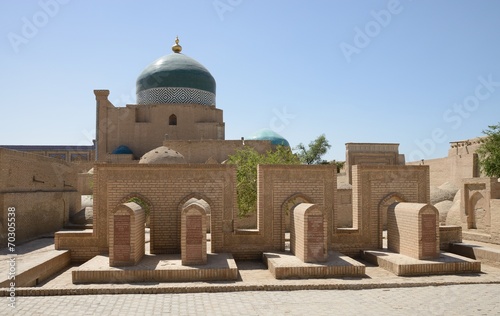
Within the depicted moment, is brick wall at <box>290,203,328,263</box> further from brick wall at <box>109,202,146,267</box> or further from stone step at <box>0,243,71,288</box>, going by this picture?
stone step at <box>0,243,71,288</box>

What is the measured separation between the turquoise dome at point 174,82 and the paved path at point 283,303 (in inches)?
828

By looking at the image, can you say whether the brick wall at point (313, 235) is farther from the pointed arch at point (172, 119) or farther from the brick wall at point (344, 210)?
the pointed arch at point (172, 119)

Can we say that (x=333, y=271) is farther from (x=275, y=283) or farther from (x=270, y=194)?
(x=270, y=194)

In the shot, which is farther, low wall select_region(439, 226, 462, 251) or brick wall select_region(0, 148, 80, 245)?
brick wall select_region(0, 148, 80, 245)

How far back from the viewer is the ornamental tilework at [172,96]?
1058 inches

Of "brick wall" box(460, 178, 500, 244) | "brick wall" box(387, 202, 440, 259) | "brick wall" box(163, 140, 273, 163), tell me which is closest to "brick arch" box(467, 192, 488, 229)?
"brick wall" box(460, 178, 500, 244)

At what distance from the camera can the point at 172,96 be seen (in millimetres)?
26859

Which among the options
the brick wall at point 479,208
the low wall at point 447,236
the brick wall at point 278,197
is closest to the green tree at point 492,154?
the brick wall at point 479,208

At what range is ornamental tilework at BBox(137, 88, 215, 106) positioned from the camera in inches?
1058

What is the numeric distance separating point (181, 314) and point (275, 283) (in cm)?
230

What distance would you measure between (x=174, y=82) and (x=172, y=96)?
97 centimetres

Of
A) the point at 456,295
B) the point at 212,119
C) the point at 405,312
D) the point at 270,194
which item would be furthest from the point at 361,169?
the point at 212,119

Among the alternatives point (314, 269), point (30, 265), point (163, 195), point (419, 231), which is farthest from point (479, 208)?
point (30, 265)

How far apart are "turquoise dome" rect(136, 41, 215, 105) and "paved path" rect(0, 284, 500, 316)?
21.0 meters
